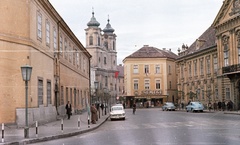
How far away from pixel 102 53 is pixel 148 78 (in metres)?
33.6

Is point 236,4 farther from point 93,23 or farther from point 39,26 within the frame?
point 93,23

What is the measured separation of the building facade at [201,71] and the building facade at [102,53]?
38.2m

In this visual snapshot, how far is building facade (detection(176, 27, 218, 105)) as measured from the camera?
57.3 m

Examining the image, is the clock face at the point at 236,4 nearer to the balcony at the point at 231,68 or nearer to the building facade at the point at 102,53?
the balcony at the point at 231,68

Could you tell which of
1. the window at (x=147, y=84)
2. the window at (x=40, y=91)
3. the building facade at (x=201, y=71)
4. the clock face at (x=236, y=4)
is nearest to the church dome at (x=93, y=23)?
the window at (x=147, y=84)

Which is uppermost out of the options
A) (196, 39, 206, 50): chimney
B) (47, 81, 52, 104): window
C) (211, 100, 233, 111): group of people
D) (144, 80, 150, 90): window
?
(196, 39, 206, 50): chimney

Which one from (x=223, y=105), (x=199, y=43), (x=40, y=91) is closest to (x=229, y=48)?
(x=223, y=105)

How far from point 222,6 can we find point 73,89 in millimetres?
22116

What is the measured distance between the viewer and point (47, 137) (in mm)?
18203

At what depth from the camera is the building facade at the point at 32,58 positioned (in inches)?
939

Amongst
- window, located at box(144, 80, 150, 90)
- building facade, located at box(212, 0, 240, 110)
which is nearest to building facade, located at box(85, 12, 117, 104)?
window, located at box(144, 80, 150, 90)

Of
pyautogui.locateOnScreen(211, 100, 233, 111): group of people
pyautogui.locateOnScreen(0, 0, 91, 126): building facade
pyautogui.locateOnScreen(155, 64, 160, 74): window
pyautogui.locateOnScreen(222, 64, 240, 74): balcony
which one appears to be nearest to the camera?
pyautogui.locateOnScreen(0, 0, 91, 126): building facade

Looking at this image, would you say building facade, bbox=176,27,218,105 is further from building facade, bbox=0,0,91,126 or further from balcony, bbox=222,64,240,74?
building facade, bbox=0,0,91,126

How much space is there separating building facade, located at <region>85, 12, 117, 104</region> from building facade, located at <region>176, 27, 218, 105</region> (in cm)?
3825
